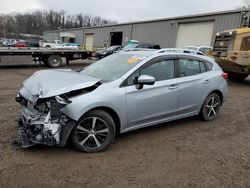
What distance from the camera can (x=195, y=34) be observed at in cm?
2591

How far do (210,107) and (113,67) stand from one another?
8.23 ft

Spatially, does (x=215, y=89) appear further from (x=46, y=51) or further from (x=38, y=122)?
(x=46, y=51)

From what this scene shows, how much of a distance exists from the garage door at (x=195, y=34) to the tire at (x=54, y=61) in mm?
14361

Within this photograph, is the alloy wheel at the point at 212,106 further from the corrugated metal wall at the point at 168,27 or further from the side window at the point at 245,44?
the corrugated metal wall at the point at 168,27

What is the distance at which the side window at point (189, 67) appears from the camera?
209 inches

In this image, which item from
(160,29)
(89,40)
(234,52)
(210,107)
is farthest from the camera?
(89,40)

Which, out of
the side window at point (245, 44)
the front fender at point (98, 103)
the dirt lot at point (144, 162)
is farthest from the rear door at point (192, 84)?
the side window at point (245, 44)

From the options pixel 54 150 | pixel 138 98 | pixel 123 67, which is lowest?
pixel 54 150

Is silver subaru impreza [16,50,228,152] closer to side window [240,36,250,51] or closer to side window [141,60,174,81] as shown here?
side window [141,60,174,81]

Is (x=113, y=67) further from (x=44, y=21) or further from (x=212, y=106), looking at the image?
(x=44, y=21)

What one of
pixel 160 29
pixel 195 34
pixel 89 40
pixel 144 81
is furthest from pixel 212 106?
pixel 89 40

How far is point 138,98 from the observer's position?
4.44 m

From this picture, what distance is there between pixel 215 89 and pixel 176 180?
3091mm

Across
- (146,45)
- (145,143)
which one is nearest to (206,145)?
(145,143)
